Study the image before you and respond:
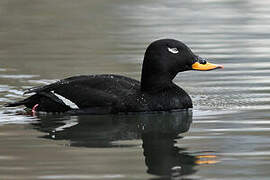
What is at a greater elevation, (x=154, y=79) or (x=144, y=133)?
(x=154, y=79)

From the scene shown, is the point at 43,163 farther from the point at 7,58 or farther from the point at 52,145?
the point at 7,58

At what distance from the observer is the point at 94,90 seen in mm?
A: 10039

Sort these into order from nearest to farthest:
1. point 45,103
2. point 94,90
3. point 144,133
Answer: point 144,133 → point 94,90 → point 45,103

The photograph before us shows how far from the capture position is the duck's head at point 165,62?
10297mm

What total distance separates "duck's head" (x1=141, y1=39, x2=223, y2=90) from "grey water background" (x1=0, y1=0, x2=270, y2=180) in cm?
51

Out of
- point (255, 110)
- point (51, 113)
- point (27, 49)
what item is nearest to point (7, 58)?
point (27, 49)

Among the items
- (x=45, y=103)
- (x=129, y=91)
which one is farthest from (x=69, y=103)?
(x=129, y=91)

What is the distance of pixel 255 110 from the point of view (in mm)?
9984

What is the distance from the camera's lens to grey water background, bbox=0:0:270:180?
7270mm

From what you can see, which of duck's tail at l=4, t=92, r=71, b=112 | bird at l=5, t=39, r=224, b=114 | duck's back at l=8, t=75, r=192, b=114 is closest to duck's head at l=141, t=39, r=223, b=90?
bird at l=5, t=39, r=224, b=114

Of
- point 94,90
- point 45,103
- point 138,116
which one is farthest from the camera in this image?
point 45,103

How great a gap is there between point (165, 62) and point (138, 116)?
2.66 ft

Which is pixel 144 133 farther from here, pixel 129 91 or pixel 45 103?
pixel 45 103

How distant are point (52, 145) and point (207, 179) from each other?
6.52 feet
